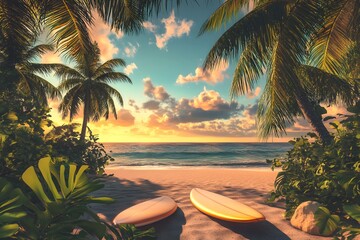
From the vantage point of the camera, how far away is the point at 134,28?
689cm

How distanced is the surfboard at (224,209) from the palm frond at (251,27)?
3458 mm

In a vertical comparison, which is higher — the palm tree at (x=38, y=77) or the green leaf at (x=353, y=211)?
the palm tree at (x=38, y=77)

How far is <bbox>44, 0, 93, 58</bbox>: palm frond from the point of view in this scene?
6.25m

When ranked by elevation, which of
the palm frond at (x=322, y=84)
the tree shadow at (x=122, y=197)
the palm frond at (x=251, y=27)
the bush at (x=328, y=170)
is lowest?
the tree shadow at (x=122, y=197)

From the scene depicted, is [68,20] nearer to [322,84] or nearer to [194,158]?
[322,84]

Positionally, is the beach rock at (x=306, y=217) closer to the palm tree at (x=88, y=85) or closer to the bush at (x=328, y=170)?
the bush at (x=328, y=170)

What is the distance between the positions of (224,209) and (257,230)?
61 centimetres

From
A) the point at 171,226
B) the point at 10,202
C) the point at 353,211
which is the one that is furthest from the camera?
the point at 171,226

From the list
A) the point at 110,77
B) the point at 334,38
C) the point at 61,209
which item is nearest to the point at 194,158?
the point at 110,77

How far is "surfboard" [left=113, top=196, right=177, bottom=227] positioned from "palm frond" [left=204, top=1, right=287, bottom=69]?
387 centimetres

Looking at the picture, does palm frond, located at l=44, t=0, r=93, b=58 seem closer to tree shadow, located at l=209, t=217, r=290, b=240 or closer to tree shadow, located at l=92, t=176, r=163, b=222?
tree shadow, located at l=92, t=176, r=163, b=222

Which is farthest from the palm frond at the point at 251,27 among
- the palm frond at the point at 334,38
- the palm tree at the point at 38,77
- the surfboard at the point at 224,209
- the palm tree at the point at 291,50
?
the palm tree at the point at 38,77

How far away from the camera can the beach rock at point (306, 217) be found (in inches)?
158

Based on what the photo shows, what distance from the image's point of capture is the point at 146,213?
4.46m
